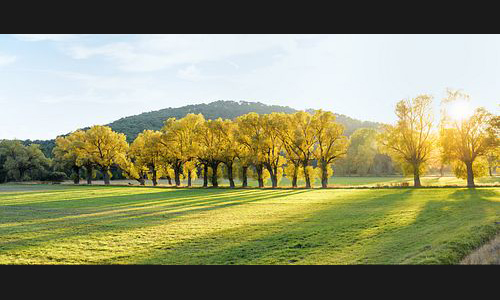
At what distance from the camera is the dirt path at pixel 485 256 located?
41.5 feet

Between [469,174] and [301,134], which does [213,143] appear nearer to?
[301,134]

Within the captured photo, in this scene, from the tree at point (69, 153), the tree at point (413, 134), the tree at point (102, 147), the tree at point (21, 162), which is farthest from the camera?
the tree at point (21, 162)

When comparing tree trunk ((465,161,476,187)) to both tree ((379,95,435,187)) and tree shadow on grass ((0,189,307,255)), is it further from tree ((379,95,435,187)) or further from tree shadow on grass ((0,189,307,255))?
tree shadow on grass ((0,189,307,255))

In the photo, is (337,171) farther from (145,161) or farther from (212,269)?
(212,269)

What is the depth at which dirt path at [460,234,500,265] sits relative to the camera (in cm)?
1266

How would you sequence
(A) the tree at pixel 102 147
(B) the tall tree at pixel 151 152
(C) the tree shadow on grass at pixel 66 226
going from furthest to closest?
(A) the tree at pixel 102 147
(B) the tall tree at pixel 151 152
(C) the tree shadow on grass at pixel 66 226

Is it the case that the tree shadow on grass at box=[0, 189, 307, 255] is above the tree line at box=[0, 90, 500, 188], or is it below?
below

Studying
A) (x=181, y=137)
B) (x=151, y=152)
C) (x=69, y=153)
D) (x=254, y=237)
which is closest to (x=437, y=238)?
(x=254, y=237)

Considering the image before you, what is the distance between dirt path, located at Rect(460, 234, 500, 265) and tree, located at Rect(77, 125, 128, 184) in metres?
85.7

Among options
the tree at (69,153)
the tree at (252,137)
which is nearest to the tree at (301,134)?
the tree at (252,137)

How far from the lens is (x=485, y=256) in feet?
44.1

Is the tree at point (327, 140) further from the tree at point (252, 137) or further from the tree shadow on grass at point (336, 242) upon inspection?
the tree shadow on grass at point (336, 242)

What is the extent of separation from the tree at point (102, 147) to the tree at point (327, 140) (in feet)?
179

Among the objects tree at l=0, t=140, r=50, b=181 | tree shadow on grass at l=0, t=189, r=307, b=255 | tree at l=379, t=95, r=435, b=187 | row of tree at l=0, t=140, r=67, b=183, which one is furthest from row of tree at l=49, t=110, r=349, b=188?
tree shadow on grass at l=0, t=189, r=307, b=255
